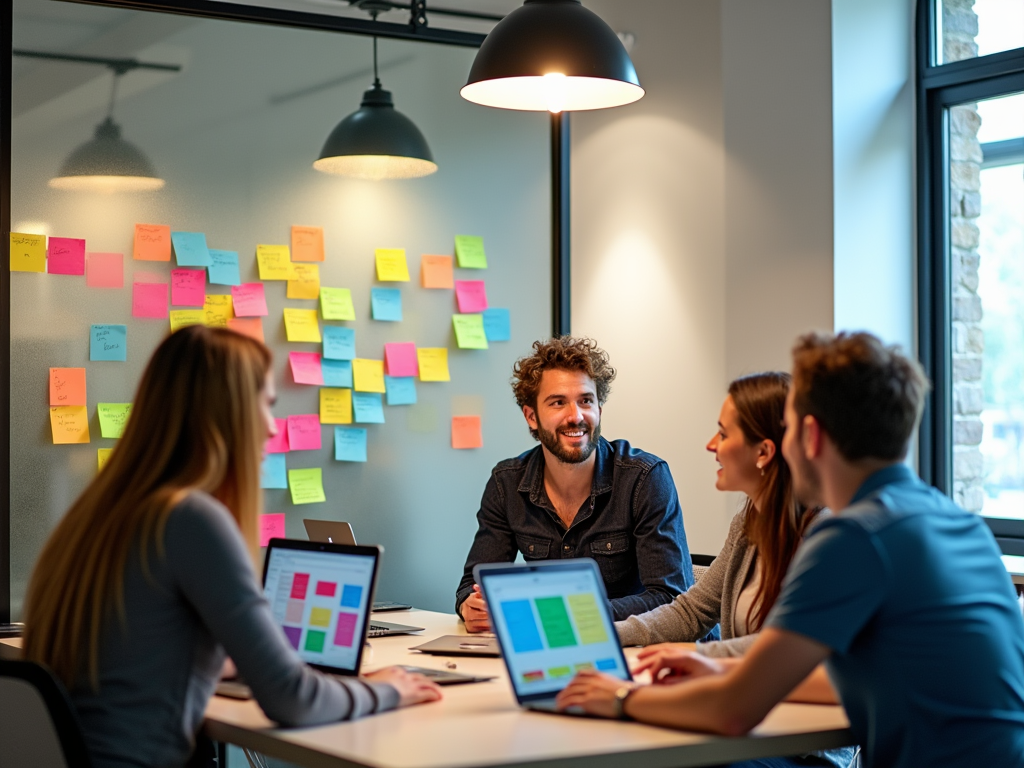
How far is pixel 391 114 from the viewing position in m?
3.87

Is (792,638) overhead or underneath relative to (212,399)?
underneath

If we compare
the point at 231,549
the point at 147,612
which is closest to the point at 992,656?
the point at 231,549

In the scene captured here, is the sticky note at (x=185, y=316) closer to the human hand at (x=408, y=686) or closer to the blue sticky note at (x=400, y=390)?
the blue sticky note at (x=400, y=390)

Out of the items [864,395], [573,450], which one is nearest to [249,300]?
[573,450]

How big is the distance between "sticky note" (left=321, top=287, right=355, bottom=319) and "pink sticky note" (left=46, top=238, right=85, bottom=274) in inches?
28.4

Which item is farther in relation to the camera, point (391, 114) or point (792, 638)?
point (391, 114)

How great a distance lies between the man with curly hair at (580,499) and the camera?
9.89 feet

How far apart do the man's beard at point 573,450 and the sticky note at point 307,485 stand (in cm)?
87

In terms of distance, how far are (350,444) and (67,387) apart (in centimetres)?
86

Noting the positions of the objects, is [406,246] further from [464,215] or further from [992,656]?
[992,656]

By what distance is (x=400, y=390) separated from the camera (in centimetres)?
390

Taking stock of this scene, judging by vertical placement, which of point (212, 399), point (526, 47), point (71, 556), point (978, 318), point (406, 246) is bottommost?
point (71, 556)

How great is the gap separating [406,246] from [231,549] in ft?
7.50

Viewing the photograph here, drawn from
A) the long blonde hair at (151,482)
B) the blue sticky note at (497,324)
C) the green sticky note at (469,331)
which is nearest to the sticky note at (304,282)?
the green sticky note at (469,331)
